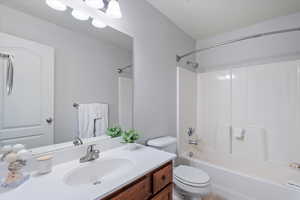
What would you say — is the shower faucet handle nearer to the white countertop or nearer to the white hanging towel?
the white countertop

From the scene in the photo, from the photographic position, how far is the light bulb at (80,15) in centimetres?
110

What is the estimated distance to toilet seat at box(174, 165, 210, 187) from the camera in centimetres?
140

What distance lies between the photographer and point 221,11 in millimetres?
1820

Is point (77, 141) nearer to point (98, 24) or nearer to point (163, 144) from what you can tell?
point (163, 144)

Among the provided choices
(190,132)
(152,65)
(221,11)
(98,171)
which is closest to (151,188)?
(98,171)

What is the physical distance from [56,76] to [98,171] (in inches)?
29.9

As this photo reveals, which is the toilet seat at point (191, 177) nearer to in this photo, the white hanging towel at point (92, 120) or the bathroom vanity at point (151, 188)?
the bathroom vanity at point (151, 188)

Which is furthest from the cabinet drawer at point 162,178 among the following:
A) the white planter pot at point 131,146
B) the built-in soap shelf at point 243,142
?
the built-in soap shelf at point 243,142

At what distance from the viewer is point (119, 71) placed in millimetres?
1417

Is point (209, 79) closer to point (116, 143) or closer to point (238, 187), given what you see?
point (238, 187)

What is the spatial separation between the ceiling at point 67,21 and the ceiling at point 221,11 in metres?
0.69

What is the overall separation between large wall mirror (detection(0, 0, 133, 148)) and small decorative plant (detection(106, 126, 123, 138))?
0.05 meters

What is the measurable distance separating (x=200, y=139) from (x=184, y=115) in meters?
0.63

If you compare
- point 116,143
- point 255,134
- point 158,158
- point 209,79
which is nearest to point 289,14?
point 209,79
